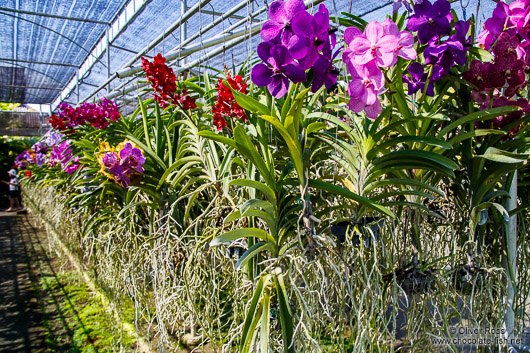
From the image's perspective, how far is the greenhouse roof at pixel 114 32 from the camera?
3.17 metres

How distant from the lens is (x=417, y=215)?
0.99 m

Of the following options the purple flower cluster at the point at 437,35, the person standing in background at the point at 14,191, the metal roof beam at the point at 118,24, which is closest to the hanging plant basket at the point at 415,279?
the purple flower cluster at the point at 437,35

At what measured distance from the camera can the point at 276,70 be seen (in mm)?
731

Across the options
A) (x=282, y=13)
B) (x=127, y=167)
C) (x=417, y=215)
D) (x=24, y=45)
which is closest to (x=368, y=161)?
(x=417, y=215)

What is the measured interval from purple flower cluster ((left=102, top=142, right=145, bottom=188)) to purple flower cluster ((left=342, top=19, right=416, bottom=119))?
997 millimetres

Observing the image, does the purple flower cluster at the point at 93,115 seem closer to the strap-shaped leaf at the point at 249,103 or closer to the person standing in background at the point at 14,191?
the strap-shaped leaf at the point at 249,103

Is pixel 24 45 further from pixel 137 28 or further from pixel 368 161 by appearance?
pixel 368 161

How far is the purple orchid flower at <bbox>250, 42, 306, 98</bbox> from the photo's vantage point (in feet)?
2.34

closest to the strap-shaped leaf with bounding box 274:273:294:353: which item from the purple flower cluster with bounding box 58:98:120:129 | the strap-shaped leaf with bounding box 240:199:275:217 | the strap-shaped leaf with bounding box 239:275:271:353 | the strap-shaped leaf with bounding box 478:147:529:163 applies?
the strap-shaped leaf with bounding box 239:275:271:353

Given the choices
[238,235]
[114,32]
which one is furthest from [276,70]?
[114,32]

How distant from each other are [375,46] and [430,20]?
0.22 m

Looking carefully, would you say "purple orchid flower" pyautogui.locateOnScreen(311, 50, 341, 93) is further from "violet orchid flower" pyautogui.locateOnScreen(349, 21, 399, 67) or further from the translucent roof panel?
the translucent roof panel

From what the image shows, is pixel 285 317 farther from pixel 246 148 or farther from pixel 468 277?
pixel 468 277

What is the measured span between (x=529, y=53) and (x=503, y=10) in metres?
0.12
